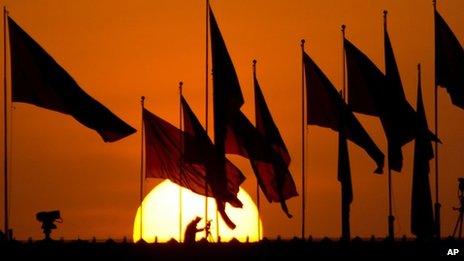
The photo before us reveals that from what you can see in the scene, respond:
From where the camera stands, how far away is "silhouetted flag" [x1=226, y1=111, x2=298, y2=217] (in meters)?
93.1

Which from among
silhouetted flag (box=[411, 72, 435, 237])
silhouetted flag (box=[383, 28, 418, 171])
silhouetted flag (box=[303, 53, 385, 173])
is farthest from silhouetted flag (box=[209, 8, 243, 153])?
silhouetted flag (box=[411, 72, 435, 237])

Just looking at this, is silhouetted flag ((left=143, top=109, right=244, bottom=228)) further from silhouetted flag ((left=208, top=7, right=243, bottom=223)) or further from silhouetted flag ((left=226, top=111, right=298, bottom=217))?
silhouetted flag ((left=208, top=7, right=243, bottom=223))

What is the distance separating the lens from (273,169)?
3826 inches

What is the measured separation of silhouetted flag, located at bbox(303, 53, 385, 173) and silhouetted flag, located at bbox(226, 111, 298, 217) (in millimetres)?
2849

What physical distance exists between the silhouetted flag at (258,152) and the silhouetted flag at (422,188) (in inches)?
228

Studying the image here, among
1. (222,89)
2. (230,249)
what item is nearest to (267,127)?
(222,89)

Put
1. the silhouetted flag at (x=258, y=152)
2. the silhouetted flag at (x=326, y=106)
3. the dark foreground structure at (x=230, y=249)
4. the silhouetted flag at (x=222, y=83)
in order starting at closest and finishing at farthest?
the dark foreground structure at (x=230, y=249) → the silhouetted flag at (x=222, y=83) → the silhouetted flag at (x=258, y=152) → the silhouetted flag at (x=326, y=106)

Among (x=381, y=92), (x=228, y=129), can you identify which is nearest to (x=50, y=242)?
(x=228, y=129)

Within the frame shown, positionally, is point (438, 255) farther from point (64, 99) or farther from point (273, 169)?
point (64, 99)

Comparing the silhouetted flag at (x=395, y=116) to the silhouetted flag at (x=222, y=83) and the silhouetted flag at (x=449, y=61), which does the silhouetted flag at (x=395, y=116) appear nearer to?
the silhouetted flag at (x=449, y=61)

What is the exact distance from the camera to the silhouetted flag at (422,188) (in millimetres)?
93875

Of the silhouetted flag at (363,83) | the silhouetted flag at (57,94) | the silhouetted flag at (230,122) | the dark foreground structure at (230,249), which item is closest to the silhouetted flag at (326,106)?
the silhouetted flag at (363,83)

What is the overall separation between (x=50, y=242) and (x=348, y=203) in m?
14.3

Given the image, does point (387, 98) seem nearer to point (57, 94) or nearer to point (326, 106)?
point (326, 106)
